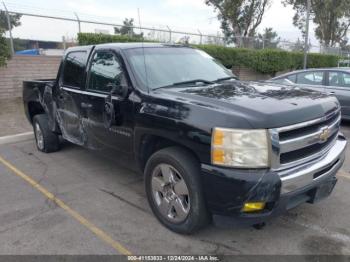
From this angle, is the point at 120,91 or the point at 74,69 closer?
the point at 120,91

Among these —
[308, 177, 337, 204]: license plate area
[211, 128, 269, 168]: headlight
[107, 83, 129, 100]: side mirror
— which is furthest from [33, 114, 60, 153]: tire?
[308, 177, 337, 204]: license plate area

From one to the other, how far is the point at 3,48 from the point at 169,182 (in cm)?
812

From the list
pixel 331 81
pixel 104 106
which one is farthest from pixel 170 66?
pixel 331 81

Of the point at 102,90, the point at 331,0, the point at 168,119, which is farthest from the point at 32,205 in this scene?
the point at 331,0

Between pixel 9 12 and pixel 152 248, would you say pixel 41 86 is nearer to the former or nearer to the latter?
pixel 152 248

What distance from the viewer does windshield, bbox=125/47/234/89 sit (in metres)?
3.76

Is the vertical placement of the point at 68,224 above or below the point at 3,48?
below

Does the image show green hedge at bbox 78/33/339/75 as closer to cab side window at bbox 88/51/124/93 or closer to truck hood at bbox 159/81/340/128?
cab side window at bbox 88/51/124/93

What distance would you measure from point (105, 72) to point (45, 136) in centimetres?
228

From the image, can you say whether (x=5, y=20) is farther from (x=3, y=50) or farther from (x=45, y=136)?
(x=45, y=136)

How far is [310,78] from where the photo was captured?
8859 mm

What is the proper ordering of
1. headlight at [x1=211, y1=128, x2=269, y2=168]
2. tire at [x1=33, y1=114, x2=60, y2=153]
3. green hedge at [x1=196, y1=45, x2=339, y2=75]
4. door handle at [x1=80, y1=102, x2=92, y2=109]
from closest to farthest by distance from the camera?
headlight at [x1=211, y1=128, x2=269, y2=168] < door handle at [x1=80, y1=102, x2=92, y2=109] < tire at [x1=33, y1=114, x2=60, y2=153] < green hedge at [x1=196, y1=45, x2=339, y2=75]

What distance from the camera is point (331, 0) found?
30078 millimetres

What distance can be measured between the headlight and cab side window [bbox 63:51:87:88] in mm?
2547
